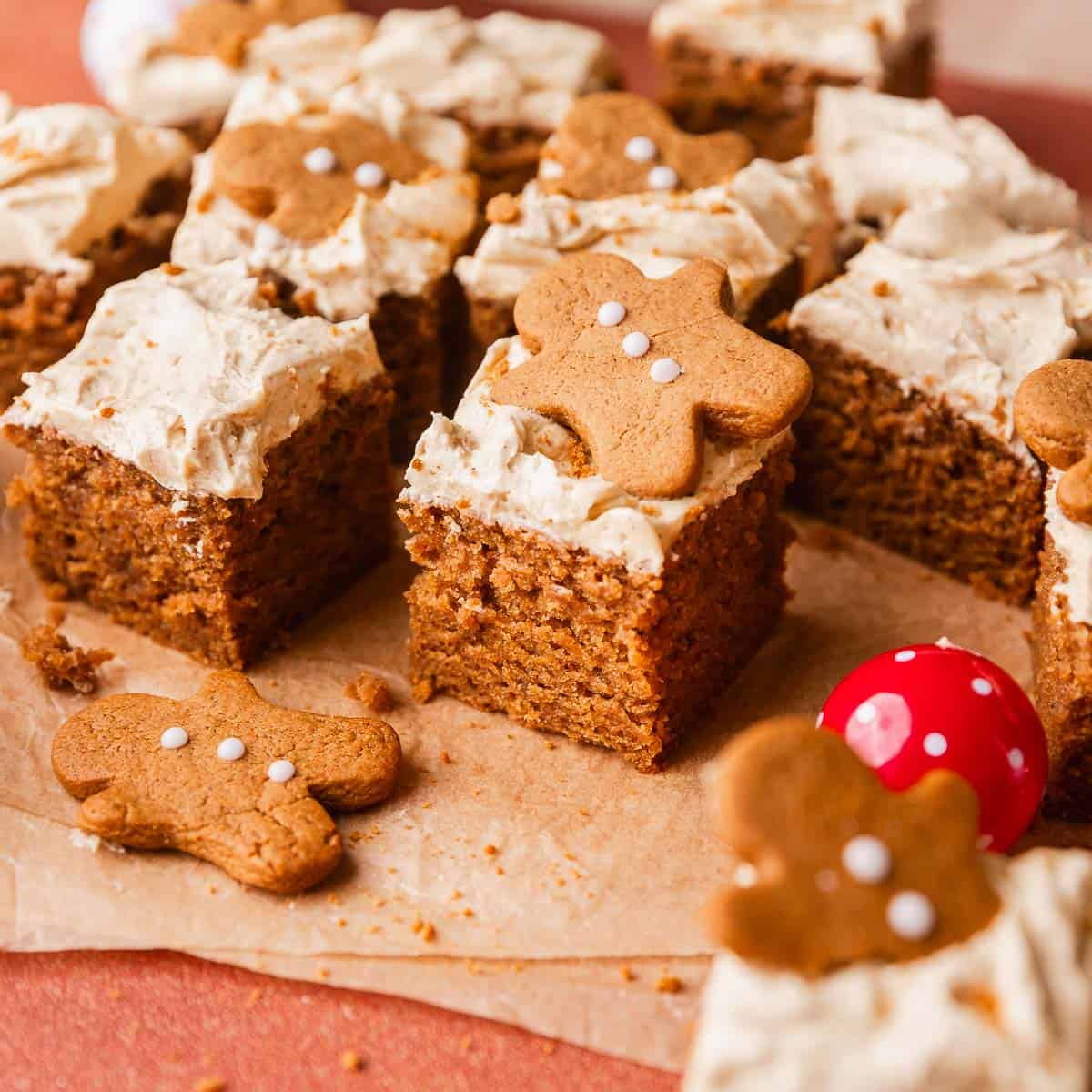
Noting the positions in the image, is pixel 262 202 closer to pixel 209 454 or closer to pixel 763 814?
pixel 209 454

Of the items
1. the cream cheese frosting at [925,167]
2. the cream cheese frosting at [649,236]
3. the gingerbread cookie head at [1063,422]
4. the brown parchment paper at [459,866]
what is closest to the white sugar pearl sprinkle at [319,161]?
the cream cheese frosting at [649,236]

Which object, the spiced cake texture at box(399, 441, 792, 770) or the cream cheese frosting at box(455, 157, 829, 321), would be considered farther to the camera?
the cream cheese frosting at box(455, 157, 829, 321)

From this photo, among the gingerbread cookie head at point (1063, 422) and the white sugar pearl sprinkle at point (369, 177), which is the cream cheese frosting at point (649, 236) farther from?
the gingerbread cookie head at point (1063, 422)

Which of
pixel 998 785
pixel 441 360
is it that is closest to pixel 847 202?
pixel 441 360

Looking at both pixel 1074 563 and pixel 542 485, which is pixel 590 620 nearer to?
pixel 542 485

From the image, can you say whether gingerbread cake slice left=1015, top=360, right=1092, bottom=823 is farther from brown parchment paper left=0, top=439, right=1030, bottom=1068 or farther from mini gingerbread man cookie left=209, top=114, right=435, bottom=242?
mini gingerbread man cookie left=209, top=114, right=435, bottom=242

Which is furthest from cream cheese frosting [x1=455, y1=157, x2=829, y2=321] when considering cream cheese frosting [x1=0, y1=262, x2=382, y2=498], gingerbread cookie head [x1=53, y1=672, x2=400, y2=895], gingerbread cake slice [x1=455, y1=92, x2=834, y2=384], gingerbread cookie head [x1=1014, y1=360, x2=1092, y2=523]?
gingerbread cookie head [x1=53, y1=672, x2=400, y2=895]
